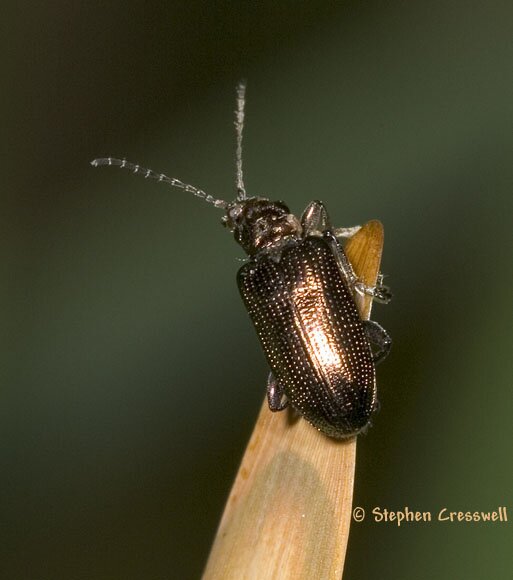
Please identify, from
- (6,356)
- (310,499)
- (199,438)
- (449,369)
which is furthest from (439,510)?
(6,356)

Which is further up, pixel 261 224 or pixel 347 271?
pixel 261 224

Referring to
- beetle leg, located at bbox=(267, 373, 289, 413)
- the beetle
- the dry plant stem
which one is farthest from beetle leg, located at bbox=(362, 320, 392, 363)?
the dry plant stem

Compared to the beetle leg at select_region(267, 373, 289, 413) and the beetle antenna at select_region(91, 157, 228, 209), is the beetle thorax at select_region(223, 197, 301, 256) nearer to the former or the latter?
the beetle antenna at select_region(91, 157, 228, 209)

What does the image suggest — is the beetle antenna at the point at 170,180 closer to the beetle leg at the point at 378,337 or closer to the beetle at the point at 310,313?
the beetle at the point at 310,313

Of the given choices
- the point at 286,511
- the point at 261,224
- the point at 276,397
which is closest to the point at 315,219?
the point at 261,224

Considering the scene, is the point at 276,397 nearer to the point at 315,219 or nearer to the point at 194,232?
the point at 315,219

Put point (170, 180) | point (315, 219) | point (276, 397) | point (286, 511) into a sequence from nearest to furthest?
point (286, 511) < point (276, 397) < point (315, 219) < point (170, 180)

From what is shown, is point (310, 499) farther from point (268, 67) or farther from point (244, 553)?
point (268, 67)
